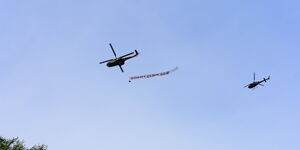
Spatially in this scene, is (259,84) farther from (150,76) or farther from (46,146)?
(46,146)

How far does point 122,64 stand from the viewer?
39.3 meters

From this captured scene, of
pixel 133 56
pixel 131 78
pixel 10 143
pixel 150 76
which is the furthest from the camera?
pixel 10 143

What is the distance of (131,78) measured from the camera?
1380 inches

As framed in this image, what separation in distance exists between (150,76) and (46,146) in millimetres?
32633

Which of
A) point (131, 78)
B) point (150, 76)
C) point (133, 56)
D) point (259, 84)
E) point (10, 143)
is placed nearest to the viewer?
point (150, 76)

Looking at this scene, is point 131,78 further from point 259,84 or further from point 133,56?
point 259,84

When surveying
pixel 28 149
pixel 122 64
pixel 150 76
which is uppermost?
pixel 122 64

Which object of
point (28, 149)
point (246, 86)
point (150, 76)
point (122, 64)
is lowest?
point (28, 149)

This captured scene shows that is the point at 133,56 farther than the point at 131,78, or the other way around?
the point at 133,56

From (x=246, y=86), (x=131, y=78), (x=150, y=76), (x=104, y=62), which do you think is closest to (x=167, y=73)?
(x=150, y=76)

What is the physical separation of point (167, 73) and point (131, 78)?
15.4ft

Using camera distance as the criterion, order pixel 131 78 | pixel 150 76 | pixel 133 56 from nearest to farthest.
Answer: pixel 150 76 < pixel 131 78 < pixel 133 56

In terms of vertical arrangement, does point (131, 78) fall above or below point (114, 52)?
below

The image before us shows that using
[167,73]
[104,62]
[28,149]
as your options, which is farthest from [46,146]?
[167,73]
